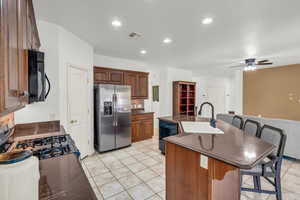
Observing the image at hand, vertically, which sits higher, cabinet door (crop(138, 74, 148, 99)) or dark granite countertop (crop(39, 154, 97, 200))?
cabinet door (crop(138, 74, 148, 99))

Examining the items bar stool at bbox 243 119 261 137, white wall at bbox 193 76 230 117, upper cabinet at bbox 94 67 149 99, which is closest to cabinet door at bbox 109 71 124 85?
upper cabinet at bbox 94 67 149 99

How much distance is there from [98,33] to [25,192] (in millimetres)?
2792

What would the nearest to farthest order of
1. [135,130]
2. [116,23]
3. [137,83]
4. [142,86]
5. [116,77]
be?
[116,23] → [116,77] → [135,130] → [137,83] → [142,86]

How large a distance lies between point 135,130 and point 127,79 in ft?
5.31

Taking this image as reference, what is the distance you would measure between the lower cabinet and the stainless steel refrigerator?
0.35 metres

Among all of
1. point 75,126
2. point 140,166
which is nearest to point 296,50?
point 140,166

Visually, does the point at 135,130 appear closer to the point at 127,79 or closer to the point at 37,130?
the point at 127,79

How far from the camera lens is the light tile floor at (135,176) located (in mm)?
2092

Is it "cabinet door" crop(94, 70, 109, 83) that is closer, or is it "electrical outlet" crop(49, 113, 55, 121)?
"electrical outlet" crop(49, 113, 55, 121)

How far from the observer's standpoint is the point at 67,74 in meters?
2.74

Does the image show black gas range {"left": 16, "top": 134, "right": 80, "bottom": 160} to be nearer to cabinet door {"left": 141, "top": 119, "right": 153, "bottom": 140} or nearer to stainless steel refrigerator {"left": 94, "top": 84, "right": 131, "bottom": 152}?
stainless steel refrigerator {"left": 94, "top": 84, "right": 131, "bottom": 152}

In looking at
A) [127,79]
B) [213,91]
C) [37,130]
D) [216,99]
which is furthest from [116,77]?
[216,99]

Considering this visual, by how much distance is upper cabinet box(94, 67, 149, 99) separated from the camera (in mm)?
3908

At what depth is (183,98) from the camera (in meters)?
5.93
